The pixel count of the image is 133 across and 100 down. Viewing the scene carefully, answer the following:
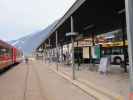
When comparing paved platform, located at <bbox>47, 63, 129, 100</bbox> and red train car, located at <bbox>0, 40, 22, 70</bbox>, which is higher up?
red train car, located at <bbox>0, 40, 22, 70</bbox>

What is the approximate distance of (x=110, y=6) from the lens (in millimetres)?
16516

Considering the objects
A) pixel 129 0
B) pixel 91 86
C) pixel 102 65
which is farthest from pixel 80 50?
pixel 129 0

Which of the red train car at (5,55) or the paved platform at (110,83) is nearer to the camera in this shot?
the paved platform at (110,83)

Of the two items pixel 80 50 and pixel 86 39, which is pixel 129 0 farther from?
pixel 80 50

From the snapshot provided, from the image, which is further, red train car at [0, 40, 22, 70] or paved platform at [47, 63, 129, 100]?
red train car at [0, 40, 22, 70]

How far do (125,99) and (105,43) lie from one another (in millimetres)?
29142

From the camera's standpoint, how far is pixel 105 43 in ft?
123

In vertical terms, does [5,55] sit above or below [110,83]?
above

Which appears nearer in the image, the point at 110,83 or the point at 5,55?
the point at 110,83

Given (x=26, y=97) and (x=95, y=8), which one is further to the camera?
(x=95, y=8)

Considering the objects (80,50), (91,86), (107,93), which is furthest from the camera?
(80,50)

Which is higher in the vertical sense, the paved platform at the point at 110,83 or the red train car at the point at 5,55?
the red train car at the point at 5,55

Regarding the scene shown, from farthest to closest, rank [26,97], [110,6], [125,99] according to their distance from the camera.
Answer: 1. [110,6]
2. [26,97]
3. [125,99]

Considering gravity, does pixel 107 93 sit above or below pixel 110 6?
below
